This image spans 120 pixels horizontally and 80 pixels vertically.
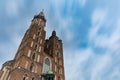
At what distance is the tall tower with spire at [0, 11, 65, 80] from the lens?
3011cm

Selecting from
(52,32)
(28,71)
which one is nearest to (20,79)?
(28,71)

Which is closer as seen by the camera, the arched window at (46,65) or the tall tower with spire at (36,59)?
the tall tower with spire at (36,59)

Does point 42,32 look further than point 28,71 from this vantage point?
Yes

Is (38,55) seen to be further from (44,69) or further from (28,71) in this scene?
(28,71)

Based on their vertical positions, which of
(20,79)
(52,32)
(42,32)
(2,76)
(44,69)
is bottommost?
(20,79)

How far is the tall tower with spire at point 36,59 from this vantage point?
98.8 feet

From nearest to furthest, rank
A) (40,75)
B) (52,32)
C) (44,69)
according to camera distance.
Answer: (40,75)
(44,69)
(52,32)

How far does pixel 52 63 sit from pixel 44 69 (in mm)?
3288

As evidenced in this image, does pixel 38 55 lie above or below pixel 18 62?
above

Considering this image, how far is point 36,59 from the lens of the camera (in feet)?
114

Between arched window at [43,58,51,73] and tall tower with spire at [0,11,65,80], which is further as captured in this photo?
arched window at [43,58,51,73]

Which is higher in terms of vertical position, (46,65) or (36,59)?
(46,65)

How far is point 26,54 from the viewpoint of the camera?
109 feet

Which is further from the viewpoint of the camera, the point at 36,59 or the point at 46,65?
the point at 46,65
